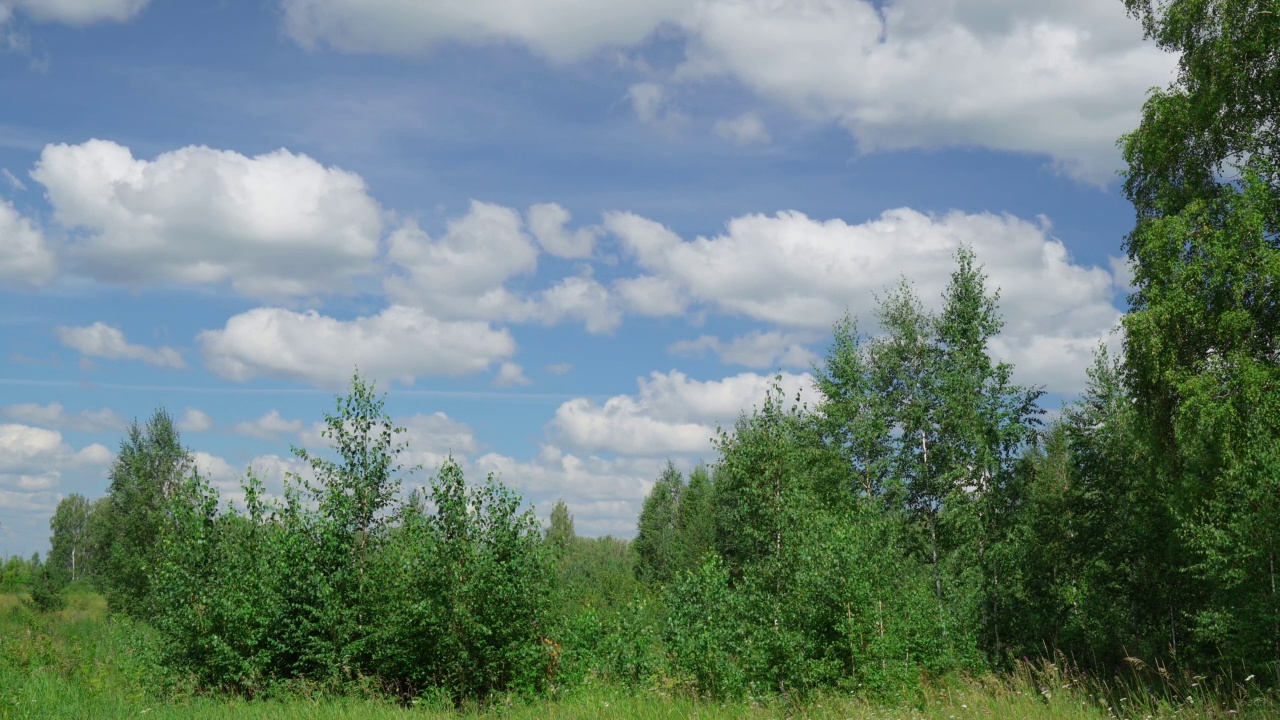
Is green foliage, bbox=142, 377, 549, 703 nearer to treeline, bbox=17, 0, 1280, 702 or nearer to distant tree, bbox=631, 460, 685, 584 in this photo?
treeline, bbox=17, 0, 1280, 702

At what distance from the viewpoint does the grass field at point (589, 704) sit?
987 centimetres

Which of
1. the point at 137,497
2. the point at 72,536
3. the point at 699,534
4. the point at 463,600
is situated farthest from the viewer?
the point at 72,536

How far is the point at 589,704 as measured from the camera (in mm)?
12469

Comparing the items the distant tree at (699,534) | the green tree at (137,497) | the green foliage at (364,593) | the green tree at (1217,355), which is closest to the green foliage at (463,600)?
the green foliage at (364,593)

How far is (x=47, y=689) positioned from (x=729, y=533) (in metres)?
35.7

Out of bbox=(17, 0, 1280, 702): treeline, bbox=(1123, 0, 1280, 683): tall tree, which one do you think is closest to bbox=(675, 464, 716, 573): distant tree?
bbox=(17, 0, 1280, 702): treeline

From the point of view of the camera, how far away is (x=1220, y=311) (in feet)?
59.5

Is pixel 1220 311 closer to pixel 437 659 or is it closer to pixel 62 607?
pixel 437 659

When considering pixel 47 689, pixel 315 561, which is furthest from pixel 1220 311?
pixel 47 689

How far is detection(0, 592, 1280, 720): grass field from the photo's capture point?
32.4 ft

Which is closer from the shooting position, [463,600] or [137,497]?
[463,600]

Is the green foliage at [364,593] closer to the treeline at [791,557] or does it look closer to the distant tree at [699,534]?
the treeline at [791,557]

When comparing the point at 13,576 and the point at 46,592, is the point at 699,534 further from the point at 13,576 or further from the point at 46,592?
the point at 13,576

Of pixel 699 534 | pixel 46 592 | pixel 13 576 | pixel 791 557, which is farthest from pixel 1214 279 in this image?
pixel 13 576
